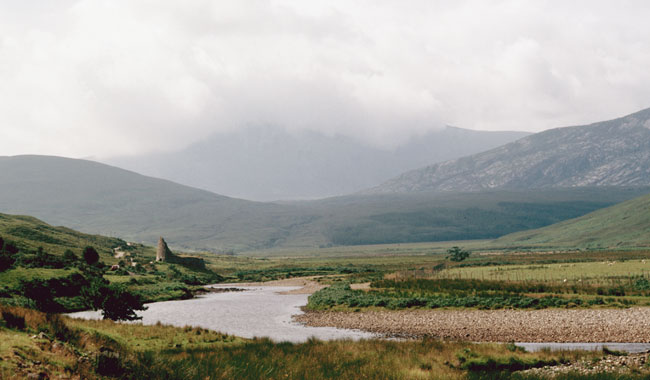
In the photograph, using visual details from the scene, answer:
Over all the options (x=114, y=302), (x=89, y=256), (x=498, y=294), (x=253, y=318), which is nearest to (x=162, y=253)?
(x=89, y=256)

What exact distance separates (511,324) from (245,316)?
84.8 feet

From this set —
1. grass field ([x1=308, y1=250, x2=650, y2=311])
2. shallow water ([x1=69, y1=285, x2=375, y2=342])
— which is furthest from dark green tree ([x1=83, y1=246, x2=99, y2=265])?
grass field ([x1=308, y1=250, x2=650, y2=311])

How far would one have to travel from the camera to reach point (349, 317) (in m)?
54.8

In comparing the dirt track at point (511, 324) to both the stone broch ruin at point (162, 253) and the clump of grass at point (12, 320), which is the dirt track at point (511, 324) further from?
the stone broch ruin at point (162, 253)

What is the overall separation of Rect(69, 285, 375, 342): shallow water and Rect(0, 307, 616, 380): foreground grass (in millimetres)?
8256

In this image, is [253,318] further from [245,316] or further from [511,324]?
[511,324]

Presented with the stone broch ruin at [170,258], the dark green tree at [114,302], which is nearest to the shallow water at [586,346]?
the dark green tree at [114,302]

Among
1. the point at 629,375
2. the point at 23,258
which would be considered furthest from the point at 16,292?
the point at 629,375

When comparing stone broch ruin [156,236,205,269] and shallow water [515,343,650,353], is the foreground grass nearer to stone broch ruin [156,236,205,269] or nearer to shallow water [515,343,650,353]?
shallow water [515,343,650,353]

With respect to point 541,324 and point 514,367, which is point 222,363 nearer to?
point 514,367

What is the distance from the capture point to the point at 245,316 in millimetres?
56719

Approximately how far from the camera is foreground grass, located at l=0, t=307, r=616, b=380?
13102 mm

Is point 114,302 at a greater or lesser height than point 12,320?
lesser

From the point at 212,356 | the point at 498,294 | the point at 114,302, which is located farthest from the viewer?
the point at 498,294
